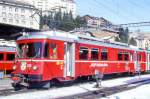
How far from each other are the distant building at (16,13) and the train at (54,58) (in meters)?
105

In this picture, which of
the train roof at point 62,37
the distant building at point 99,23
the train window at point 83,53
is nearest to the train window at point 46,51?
the train roof at point 62,37

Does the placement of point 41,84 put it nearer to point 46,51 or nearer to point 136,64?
point 46,51

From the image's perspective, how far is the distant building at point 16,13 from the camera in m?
131

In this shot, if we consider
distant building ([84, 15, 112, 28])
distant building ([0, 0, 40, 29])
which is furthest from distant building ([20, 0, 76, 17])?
distant building ([84, 15, 112, 28])

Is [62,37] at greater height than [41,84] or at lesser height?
greater

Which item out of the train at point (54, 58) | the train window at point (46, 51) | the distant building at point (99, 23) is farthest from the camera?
the distant building at point (99, 23)

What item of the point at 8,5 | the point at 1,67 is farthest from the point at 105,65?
the point at 8,5

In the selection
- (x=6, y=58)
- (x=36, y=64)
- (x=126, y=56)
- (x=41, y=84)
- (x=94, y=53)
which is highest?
(x=94, y=53)

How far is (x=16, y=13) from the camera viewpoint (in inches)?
5320

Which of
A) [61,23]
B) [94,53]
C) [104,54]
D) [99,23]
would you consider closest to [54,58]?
[94,53]

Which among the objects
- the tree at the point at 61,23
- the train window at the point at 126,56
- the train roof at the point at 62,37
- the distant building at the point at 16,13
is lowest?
the train window at the point at 126,56

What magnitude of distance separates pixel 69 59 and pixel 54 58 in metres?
1.75

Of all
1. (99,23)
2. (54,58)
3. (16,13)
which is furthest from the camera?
(16,13)

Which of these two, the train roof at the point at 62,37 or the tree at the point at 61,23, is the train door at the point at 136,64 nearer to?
the train roof at the point at 62,37
